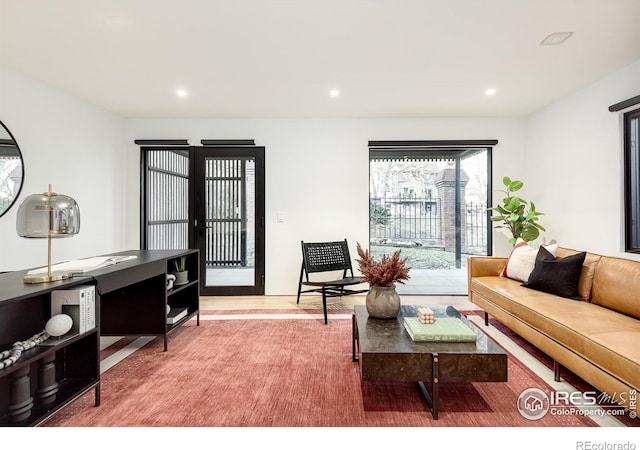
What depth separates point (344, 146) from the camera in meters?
4.75

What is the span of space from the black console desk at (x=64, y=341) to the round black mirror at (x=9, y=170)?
4.48 feet

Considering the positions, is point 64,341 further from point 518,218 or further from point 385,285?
point 518,218

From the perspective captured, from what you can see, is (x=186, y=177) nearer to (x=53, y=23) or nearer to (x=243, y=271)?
(x=243, y=271)

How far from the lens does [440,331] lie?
6.70 feet

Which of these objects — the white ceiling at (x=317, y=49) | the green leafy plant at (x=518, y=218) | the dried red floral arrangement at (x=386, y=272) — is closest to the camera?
the white ceiling at (x=317, y=49)

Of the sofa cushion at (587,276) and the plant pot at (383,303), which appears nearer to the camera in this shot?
A: the plant pot at (383,303)

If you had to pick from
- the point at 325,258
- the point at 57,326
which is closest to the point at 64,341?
the point at 57,326

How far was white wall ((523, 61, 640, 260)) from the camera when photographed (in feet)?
10.7

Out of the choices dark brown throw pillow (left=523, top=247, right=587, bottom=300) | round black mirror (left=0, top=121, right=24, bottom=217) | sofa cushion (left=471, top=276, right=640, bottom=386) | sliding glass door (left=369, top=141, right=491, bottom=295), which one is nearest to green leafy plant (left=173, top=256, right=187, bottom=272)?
round black mirror (left=0, top=121, right=24, bottom=217)

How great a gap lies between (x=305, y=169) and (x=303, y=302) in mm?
1814

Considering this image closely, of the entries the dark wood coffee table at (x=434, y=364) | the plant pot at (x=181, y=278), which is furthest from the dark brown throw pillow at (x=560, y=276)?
the plant pot at (x=181, y=278)

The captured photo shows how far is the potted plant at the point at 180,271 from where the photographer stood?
3.24 metres

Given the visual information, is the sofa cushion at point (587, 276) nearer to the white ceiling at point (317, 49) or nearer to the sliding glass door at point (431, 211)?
the white ceiling at point (317, 49)
